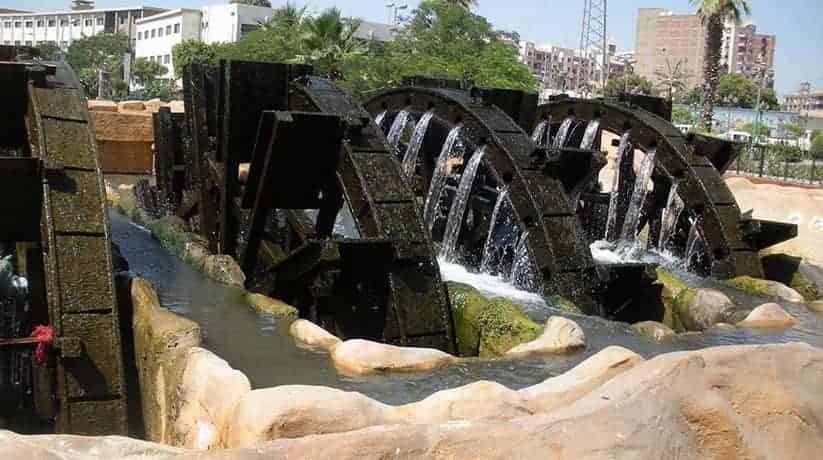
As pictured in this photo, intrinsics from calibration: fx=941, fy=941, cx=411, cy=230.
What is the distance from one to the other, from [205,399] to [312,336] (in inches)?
69.6

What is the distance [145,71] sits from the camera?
207 ft

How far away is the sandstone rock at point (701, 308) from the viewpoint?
8.78 m

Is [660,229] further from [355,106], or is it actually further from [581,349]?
[581,349]

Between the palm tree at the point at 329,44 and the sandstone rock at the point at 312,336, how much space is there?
22010 millimetres

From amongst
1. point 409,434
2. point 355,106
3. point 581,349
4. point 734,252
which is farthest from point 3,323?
point 734,252

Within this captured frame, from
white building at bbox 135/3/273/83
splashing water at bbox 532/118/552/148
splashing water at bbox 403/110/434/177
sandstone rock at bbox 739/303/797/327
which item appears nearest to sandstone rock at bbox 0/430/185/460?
sandstone rock at bbox 739/303/797/327

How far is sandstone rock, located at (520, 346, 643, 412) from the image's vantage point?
4191mm

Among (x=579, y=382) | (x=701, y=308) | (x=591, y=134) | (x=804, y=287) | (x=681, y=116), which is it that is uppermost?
(x=681, y=116)

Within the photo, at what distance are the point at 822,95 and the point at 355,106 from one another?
83.4m

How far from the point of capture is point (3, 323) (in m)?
7.52

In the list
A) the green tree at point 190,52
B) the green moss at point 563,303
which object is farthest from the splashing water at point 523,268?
the green tree at point 190,52

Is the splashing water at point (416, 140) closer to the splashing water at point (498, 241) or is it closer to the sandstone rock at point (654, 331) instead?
the splashing water at point (498, 241)

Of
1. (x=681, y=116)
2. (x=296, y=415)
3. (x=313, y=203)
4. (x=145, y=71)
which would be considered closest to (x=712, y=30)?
(x=681, y=116)

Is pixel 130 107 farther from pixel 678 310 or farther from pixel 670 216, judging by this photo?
pixel 678 310
